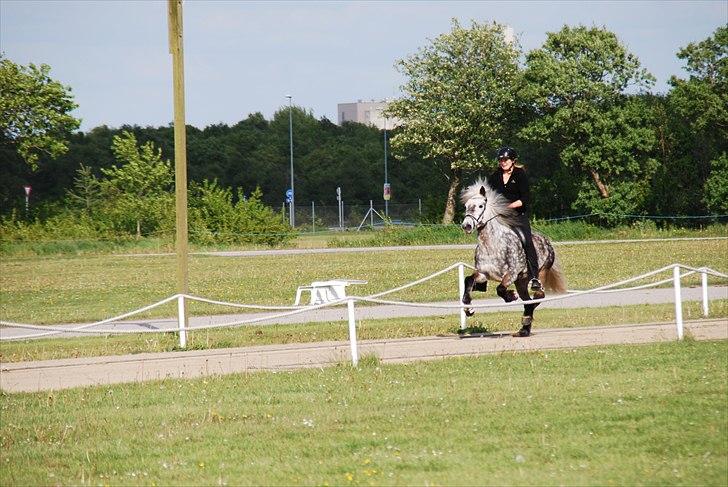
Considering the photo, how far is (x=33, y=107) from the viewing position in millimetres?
60812

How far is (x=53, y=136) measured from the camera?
6353 centimetres

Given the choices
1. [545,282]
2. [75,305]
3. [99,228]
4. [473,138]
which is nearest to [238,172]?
[473,138]

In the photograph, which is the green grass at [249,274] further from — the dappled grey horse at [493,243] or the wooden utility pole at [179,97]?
the dappled grey horse at [493,243]

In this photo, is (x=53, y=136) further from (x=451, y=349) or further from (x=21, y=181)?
(x=451, y=349)

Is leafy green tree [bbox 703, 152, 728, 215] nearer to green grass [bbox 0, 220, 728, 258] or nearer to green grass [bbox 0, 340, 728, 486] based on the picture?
green grass [bbox 0, 220, 728, 258]

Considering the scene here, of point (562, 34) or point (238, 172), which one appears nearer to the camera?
point (562, 34)

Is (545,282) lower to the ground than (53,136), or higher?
lower

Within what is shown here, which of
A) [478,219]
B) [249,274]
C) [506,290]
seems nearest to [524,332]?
[506,290]

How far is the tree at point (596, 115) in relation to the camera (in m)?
59.2

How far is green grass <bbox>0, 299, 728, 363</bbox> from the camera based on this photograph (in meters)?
17.7

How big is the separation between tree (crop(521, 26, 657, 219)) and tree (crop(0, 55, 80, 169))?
24280 millimetres

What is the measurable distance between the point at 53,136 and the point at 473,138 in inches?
924

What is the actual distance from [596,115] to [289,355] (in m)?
45.8

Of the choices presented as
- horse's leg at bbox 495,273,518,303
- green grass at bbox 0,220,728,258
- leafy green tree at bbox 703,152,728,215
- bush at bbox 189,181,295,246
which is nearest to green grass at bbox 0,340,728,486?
horse's leg at bbox 495,273,518,303
